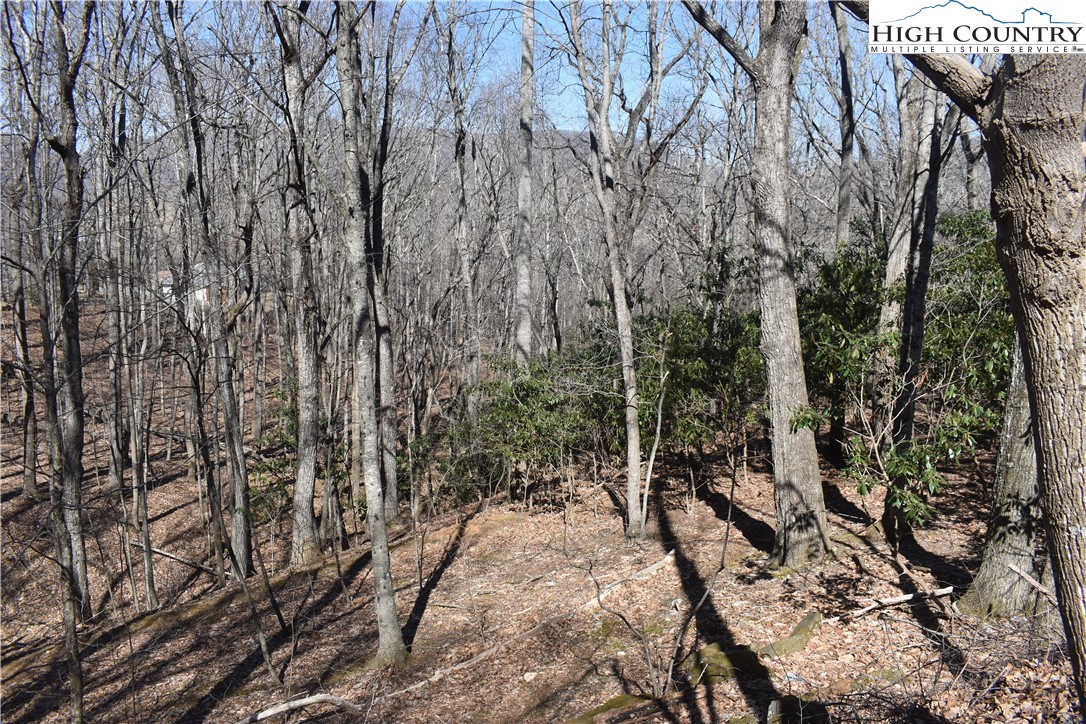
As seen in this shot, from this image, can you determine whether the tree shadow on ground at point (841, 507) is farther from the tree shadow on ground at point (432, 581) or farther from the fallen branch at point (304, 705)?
the fallen branch at point (304, 705)

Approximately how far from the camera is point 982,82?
2.53 meters

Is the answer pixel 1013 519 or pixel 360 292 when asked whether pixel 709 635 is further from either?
pixel 360 292

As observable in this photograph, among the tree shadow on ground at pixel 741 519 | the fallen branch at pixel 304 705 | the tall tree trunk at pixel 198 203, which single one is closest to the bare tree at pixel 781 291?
the tree shadow on ground at pixel 741 519

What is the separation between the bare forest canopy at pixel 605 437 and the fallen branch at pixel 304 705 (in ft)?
0.17

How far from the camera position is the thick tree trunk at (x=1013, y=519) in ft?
15.9

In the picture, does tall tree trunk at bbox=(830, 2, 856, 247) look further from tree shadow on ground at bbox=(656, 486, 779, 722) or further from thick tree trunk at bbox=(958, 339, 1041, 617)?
thick tree trunk at bbox=(958, 339, 1041, 617)

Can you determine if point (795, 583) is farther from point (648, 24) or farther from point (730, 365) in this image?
point (648, 24)

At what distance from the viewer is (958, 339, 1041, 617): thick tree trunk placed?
4.84 metres

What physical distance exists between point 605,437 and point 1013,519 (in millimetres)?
6838

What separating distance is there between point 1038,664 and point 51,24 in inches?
447

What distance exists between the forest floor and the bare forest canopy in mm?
45

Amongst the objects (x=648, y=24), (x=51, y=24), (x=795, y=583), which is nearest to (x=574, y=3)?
(x=648, y=24)

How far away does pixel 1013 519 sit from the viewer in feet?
16.1

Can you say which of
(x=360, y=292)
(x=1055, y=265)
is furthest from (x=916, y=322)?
(x=360, y=292)
